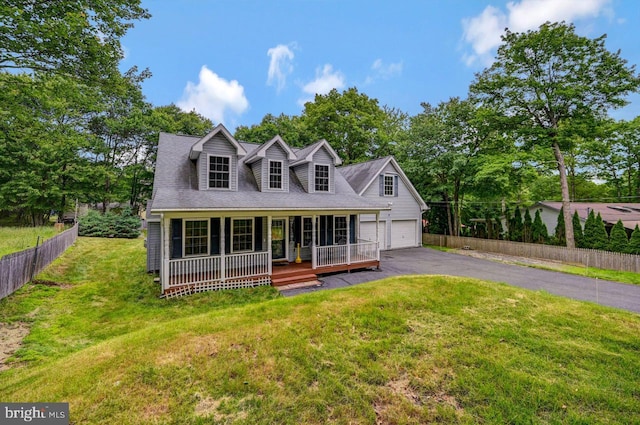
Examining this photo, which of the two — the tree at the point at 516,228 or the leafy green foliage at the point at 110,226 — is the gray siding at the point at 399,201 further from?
the leafy green foliage at the point at 110,226

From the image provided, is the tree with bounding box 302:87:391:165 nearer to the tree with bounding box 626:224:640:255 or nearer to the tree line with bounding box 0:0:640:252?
the tree line with bounding box 0:0:640:252

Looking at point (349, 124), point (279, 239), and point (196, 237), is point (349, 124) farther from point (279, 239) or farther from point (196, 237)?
point (196, 237)

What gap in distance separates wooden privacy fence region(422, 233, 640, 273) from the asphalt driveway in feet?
10.1

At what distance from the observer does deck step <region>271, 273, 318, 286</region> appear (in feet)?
34.1

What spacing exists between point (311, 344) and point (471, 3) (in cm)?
1793

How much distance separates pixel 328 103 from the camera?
29719 millimetres

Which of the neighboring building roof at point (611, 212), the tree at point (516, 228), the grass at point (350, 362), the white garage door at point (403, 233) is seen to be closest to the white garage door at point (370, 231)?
the white garage door at point (403, 233)

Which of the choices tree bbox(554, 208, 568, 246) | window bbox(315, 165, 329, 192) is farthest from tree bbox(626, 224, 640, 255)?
Answer: window bbox(315, 165, 329, 192)

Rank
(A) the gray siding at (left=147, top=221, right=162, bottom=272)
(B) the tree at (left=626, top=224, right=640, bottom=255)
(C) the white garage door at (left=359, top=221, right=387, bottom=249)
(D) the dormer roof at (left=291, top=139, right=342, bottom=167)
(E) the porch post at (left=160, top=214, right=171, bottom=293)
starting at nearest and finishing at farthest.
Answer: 1. (E) the porch post at (left=160, top=214, right=171, bottom=293)
2. (A) the gray siding at (left=147, top=221, right=162, bottom=272)
3. (D) the dormer roof at (left=291, top=139, right=342, bottom=167)
4. (B) the tree at (left=626, top=224, right=640, bottom=255)
5. (C) the white garage door at (left=359, top=221, right=387, bottom=249)

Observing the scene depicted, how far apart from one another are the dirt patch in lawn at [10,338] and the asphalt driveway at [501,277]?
651 centimetres

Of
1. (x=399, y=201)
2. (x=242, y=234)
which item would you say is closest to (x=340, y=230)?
(x=242, y=234)

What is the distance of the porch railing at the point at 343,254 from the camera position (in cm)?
1188

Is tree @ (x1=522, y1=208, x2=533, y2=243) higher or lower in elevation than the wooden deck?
higher

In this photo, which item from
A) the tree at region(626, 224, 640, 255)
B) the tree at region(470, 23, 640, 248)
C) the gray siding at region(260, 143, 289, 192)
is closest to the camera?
the gray siding at region(260, 143, 289, 192)
